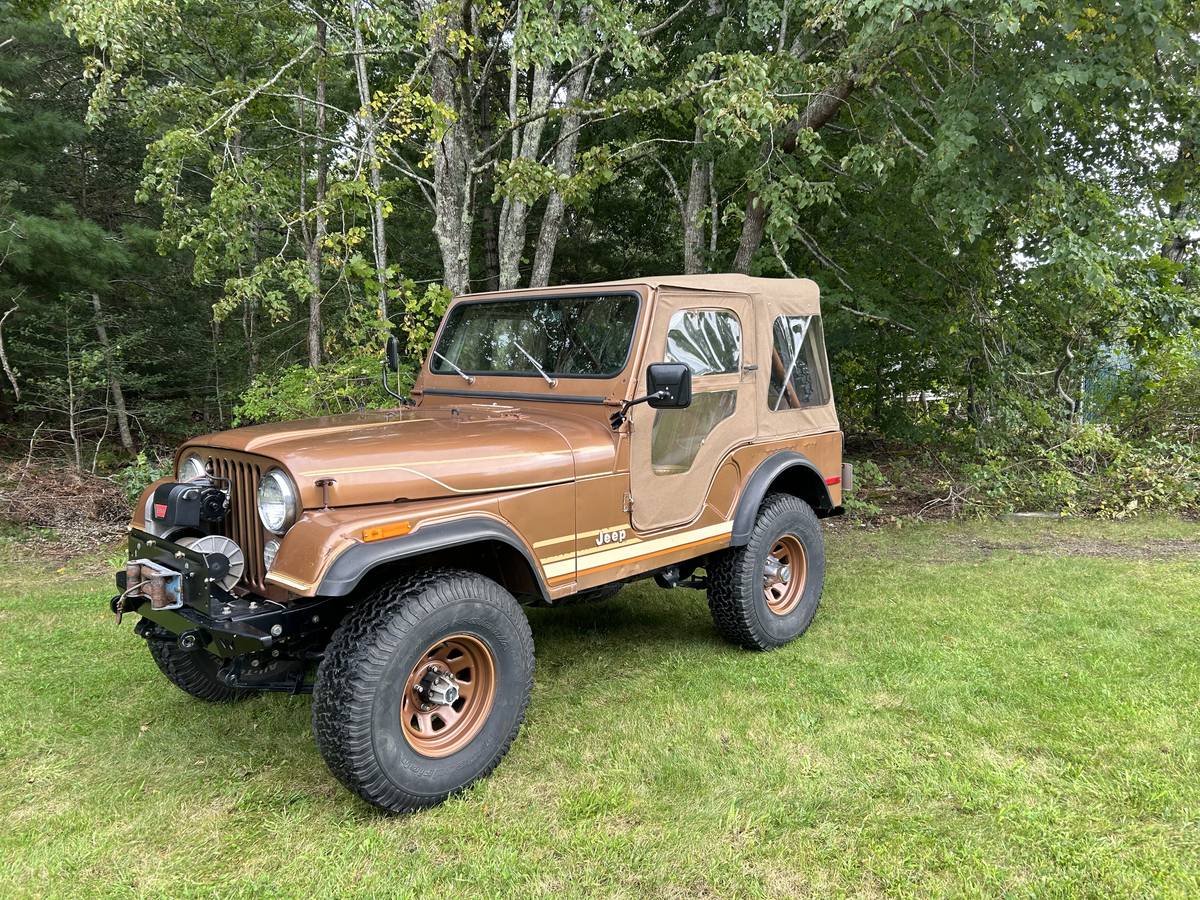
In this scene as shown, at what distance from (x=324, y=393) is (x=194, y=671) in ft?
12.3

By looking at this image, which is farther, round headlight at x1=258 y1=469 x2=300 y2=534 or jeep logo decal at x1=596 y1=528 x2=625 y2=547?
jeep logo decal at x1=596 y1=528 x2=625 y2=547

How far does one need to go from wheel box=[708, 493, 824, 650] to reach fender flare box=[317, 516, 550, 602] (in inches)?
53.0

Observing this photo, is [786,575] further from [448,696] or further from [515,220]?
[515,220]

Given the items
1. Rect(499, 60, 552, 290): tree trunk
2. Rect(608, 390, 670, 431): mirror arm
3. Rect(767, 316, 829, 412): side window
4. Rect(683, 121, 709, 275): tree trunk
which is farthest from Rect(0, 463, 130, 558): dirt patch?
Rect(683, 121, 709, 275): tree trunk

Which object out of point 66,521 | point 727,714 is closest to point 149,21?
point 66,521

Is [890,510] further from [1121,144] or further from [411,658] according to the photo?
[411,658]

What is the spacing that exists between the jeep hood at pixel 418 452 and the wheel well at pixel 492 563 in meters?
0.29

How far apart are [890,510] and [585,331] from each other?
5560 mm

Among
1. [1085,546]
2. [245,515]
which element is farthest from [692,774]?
[1085,546]

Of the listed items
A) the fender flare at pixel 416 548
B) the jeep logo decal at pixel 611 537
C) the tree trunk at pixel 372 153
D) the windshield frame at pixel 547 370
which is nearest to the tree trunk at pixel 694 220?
the tree trunk at pixel 372 153

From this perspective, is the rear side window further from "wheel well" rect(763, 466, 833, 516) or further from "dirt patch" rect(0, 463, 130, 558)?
"dirt patch" rect(0, 463, 130, 558)

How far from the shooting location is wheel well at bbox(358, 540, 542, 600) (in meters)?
3.00

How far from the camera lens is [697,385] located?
376 cm

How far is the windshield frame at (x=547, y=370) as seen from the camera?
353 centimetres
